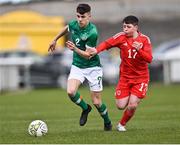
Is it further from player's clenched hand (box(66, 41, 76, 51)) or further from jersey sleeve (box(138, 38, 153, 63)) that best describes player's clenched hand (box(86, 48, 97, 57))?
jersey sleeve (box(138, 38, 153, 63))

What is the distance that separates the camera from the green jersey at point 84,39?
46.5 feet

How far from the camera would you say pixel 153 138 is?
12742 mm

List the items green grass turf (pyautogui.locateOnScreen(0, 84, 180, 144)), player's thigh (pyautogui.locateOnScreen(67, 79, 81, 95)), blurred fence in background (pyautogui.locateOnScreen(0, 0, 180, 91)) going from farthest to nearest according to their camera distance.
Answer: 1. blurred fence in background (pyautogui.locateOnScreen(0, 0, 180, 91))
2. player's thigh (pyautogui.locateOnScreen(67, 79, 81, 95))
3. green grass turf (pyautogui.locateOnScreen(0, 84, 180, 144))

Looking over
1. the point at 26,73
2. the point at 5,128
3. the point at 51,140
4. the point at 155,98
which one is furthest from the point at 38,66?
the point at 51,140

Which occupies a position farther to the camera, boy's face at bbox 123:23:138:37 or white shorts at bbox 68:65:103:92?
white shorts at bbox 68:65:103:92

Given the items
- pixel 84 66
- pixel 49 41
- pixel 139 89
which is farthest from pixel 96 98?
pixel 49 41

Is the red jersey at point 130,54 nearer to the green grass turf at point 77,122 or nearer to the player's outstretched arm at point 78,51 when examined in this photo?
the player's outstretched arm at point 78,51

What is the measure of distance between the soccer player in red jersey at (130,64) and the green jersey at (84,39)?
0.22 meters

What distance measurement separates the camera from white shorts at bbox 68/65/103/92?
1448 centimetres

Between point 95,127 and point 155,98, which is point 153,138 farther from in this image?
point 155,98

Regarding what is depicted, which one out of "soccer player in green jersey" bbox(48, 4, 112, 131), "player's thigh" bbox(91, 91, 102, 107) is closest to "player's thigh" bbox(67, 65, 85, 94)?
"soccer player in green jersey" bbox(48, 4, 112, 131)

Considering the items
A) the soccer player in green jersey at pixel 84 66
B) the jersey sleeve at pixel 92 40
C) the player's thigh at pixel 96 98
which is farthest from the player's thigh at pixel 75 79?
the jersey sleeve at pixel 92 40

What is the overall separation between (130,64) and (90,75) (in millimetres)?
833

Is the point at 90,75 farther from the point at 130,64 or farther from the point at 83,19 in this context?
the point at 83,19
